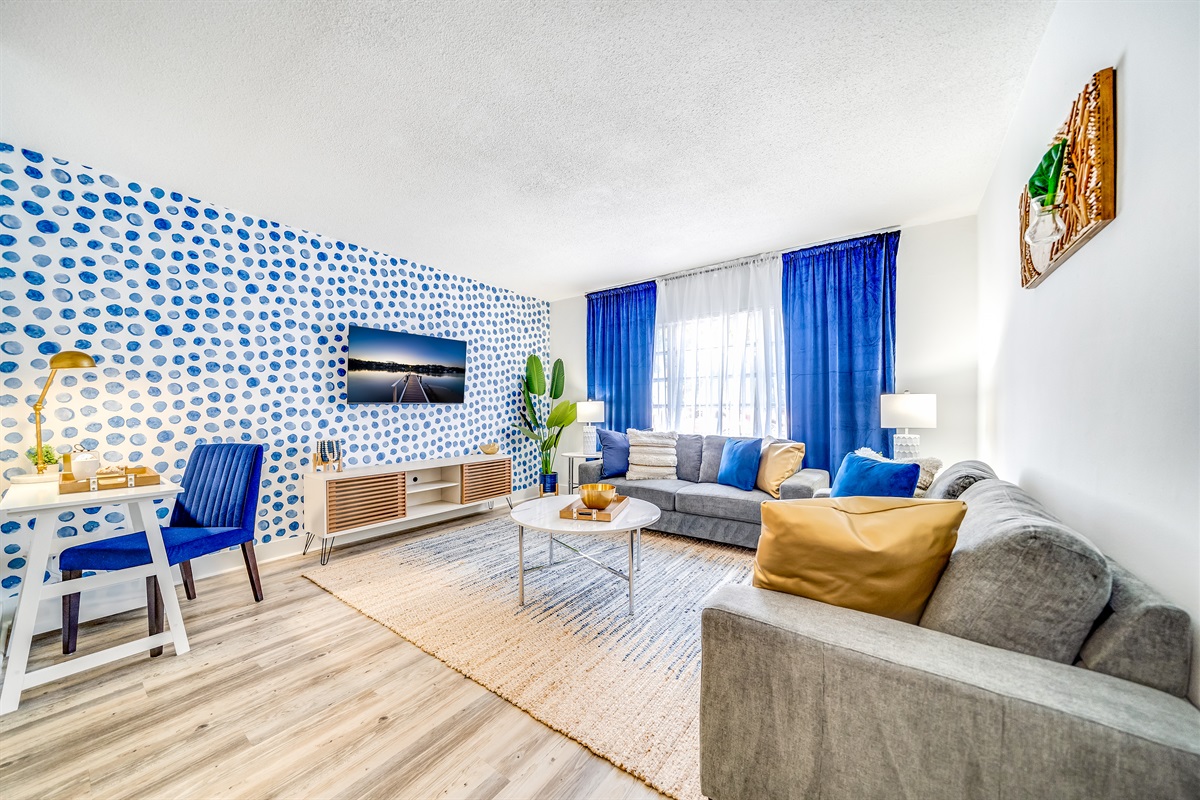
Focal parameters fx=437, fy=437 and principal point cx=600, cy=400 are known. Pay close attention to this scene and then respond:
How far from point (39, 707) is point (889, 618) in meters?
3.09

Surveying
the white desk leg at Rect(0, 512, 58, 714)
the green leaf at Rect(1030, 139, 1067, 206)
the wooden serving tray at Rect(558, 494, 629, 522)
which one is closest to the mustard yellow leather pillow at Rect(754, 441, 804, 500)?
the wooden serving tray at Rect(558, 494, 629, 522)

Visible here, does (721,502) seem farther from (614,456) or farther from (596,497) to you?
(596,497)

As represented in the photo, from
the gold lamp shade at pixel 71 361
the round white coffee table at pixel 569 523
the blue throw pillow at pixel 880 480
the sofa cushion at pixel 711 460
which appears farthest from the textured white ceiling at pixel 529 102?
the round white coffee table at pixel 569 523

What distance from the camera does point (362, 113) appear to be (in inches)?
82.0

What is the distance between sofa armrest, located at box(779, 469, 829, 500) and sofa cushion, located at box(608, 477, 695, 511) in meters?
0.88

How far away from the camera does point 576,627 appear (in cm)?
227

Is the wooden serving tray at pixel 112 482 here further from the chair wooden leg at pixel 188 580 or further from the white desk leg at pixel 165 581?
the chair wooden leg at pixel 188 580

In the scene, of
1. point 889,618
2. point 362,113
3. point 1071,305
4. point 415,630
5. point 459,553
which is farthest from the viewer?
point 459,553

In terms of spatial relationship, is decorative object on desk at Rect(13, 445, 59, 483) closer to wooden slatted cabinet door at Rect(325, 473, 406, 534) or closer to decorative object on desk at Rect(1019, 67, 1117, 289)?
wooden slatted cabinet door at Rect(325, 473, 406, 534)

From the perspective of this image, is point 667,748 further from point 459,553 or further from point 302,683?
point 459,553

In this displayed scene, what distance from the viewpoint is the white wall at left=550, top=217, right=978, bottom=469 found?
10.9 feet

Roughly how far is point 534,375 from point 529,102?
11.4ft

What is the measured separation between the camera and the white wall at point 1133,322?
2.80 ft

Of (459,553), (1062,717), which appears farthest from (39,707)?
(1062,717)
